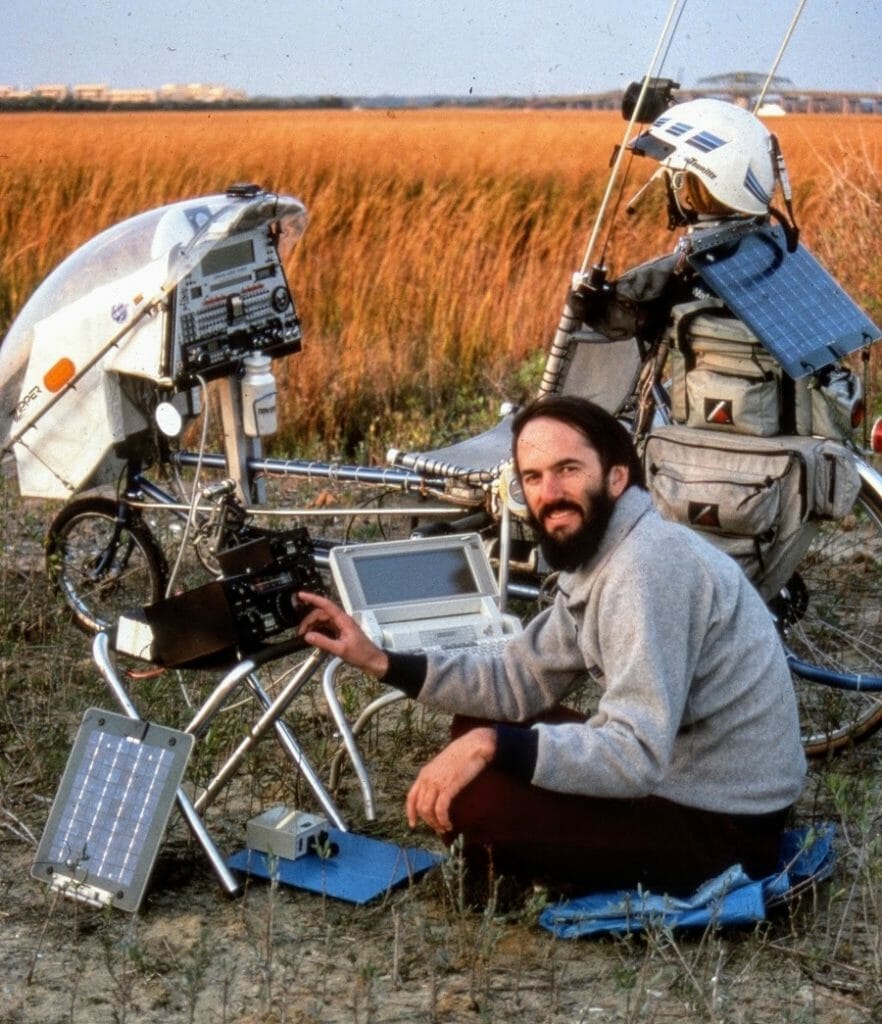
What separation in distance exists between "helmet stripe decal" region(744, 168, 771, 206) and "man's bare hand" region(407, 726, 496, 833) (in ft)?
7.47

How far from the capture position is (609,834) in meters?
4.09

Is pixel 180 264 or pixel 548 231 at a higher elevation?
pixel 180 264

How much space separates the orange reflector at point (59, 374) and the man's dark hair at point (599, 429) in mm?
2824

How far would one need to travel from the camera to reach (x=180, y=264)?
6234 millimetres

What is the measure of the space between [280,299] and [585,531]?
300 centimetres

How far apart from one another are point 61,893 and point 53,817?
0.18 meters

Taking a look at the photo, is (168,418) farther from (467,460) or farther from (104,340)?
(467,460)

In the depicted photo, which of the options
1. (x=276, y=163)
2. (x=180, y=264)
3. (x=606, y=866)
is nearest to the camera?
(x=606, y=866)

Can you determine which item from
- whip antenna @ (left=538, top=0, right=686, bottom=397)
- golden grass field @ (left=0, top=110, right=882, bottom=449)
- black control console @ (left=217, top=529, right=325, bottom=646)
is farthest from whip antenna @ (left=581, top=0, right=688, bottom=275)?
golden grass field @ (left=0, top=110, right=882, bottom=449)

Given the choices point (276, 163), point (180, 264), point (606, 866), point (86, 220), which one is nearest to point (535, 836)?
point (606, 866)

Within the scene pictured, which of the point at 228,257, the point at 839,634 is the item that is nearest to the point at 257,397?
the point at 228,257

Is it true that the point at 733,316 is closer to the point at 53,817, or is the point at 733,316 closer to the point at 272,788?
the point at 272,788

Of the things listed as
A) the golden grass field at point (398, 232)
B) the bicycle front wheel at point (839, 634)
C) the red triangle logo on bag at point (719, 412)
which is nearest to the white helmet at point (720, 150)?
the red triangle logo on bag at point (719, 412)

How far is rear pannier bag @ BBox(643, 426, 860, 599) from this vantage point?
5.08 meters
